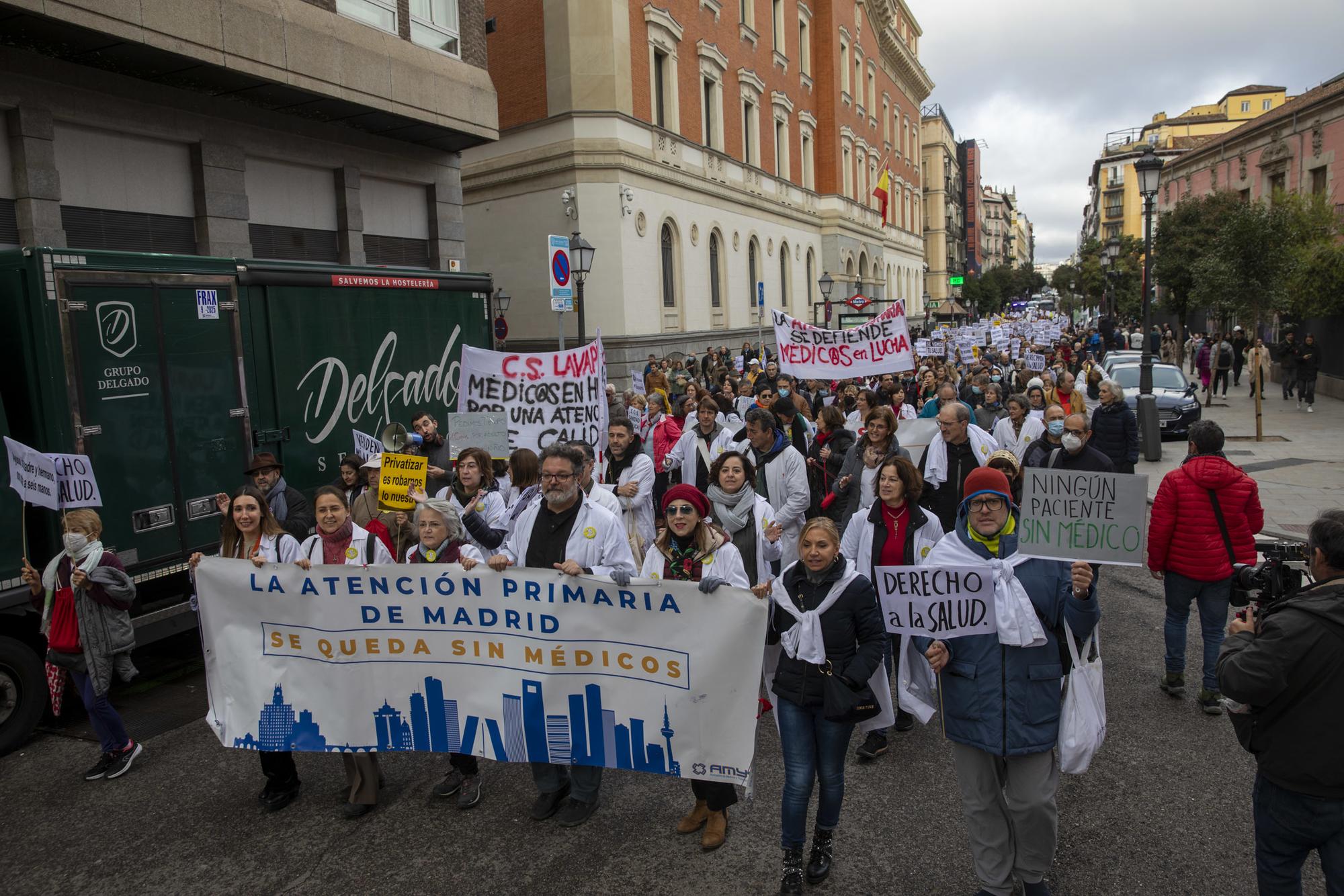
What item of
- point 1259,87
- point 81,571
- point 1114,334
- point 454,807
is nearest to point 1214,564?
point 454,807

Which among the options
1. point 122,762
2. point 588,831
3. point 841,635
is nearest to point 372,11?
point 122,762

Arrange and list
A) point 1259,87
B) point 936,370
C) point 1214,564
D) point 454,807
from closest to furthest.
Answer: point 454,807 → point 1214,564 → point 936,370 → point 1259,87

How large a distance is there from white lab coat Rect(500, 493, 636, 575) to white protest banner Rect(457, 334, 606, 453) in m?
2.83

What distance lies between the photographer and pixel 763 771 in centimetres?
549

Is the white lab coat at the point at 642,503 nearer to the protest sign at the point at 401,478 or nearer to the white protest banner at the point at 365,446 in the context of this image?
the protest sign at the point at 401,478

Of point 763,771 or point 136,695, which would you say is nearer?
point 763,771

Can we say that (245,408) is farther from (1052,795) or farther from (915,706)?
(1052,795)

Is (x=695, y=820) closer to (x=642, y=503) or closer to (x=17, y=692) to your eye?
(x=642, y=503)

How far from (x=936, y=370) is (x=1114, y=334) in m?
28.8

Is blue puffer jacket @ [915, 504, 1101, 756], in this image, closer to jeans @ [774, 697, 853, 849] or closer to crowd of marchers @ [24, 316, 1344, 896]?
crowd of marchers @ [24, 316, 1344, 896]

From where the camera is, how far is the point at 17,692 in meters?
6.07

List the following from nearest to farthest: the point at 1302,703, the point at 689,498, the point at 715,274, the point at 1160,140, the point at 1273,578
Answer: the point at 1302,703 → the point at 1273,578 → the point at 689,498 → the point at 715,274 → the point at 1160,140

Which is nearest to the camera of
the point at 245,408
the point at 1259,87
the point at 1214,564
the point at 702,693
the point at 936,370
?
the point at 702,693

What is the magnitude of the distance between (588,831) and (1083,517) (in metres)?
2.94
